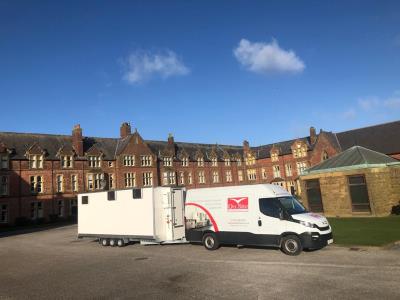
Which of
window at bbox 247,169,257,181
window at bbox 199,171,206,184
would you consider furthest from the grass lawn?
window at bbox 247,169,257,181

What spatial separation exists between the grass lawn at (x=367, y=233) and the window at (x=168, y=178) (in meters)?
37.1

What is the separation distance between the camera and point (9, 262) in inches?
703

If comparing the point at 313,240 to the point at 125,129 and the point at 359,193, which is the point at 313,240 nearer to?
the point at 359,193

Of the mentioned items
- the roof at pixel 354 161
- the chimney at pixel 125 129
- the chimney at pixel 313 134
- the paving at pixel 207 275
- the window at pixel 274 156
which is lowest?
the paving at pixel 207 275

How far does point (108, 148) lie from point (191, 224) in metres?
36.5

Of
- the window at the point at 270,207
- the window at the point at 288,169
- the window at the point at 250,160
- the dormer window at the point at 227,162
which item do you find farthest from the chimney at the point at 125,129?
the window at the point at 270,207

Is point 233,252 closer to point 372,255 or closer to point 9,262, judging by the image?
point 372,255

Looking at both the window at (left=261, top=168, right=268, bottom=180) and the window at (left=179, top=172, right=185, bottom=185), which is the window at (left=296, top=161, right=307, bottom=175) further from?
the window at (left=179, top=172, right=185, bottom=185)

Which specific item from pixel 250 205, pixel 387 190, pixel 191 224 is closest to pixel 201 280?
pixel 250 205

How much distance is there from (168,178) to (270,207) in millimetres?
42067

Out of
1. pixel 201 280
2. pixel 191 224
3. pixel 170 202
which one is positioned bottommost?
pixel 201 280

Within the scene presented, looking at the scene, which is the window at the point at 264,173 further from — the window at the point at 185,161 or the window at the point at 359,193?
the window at the point at 359,193

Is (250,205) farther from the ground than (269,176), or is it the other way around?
(269,176)

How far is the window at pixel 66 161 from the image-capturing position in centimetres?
4641
